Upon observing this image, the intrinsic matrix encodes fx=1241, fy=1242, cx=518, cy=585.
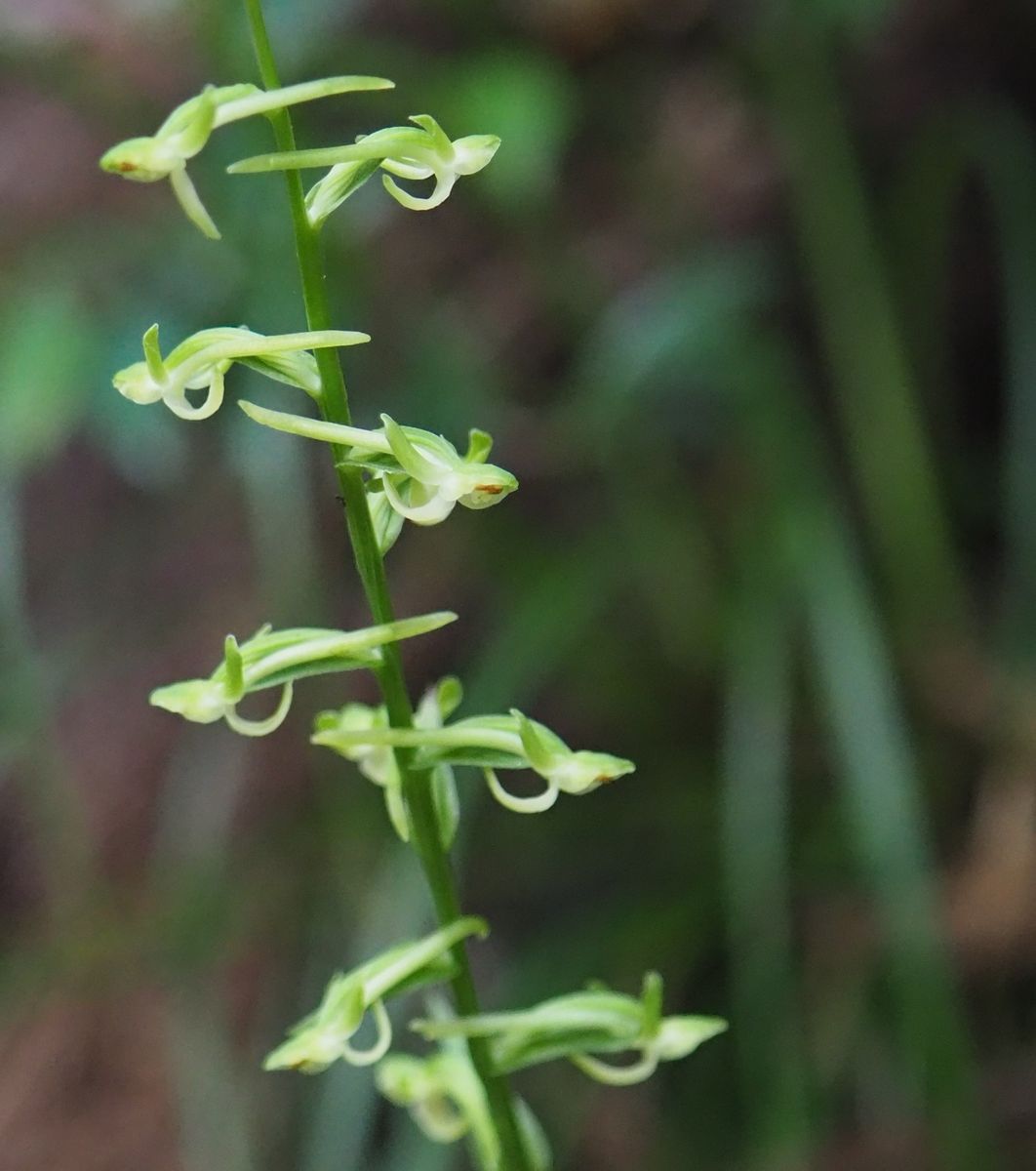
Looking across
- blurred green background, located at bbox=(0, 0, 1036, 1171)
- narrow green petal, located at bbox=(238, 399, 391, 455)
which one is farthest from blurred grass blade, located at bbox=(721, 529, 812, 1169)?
narrow green petal, located at bbox=(238, 399, 391, 455)

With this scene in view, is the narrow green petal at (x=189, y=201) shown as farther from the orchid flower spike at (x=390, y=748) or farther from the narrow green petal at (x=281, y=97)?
the orchid flower spike at (x=390, y=748)

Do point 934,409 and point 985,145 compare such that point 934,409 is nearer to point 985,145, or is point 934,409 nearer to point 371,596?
point 985,145

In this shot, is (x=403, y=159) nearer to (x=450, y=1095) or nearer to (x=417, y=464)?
(x=417, y=464)

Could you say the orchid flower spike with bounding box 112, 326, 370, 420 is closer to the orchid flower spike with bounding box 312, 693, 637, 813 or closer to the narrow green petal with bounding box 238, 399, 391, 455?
the narrow green petal with bounding box 238, 399, 391, 455

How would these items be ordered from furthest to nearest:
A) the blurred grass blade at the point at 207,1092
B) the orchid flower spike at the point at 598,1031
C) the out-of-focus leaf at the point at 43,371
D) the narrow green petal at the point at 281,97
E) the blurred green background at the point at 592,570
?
the blurred grass blade at the point at 207,1092
the blurred green background at the point at 592,570
the out-of-focus leaf at the point at 43,371
the orchid flower spike at the point at 598,1031
the narrow green petal at the point at 281,97

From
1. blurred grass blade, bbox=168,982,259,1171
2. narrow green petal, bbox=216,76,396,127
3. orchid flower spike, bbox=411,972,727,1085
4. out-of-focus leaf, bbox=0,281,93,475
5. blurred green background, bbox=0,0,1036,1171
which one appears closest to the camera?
narrow green petal, bbox=216,76,396,127

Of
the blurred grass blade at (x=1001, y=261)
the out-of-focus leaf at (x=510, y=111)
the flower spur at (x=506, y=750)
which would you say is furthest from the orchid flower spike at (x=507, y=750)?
the blurred grass blade at (x=1001, y=261)

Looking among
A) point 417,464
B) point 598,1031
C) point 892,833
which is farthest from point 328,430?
point 892,833
